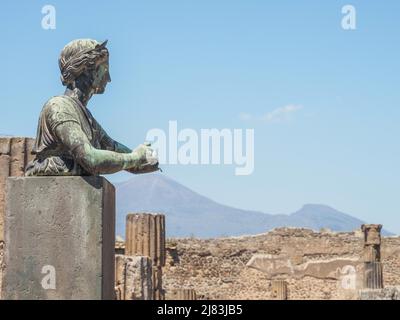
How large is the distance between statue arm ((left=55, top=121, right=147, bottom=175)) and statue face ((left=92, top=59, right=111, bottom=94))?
1.21 feet

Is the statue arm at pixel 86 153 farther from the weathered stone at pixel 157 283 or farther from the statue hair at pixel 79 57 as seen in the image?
the weathered stone at pixel 157 283

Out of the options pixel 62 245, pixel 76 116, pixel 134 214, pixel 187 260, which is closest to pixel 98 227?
pixel 62 245

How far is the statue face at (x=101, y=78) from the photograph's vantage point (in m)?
5.11

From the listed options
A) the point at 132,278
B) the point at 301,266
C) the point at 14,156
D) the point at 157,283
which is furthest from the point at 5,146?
the point at 301,266

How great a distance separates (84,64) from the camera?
16.5 ft

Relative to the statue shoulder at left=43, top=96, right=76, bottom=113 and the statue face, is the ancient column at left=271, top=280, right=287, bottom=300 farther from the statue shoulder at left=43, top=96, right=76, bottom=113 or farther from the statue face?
the statue shoulder at left=43, top=96, right=76, bottom=113

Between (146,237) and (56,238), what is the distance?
1323 centimetres

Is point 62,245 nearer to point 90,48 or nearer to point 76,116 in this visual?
point 76,116

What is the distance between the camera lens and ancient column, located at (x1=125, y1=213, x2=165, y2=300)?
17886 millimetres

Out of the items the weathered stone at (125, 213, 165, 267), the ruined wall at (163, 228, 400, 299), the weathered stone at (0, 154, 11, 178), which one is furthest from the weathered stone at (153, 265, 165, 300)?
the ruined wall at (163, 228, 400, 299)

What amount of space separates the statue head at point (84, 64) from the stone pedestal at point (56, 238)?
567 mm

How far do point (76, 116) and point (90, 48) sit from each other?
1.22 feet

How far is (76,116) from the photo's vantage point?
192 inches

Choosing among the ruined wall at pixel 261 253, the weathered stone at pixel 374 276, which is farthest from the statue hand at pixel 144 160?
the ruined wall at pixel 261 253
